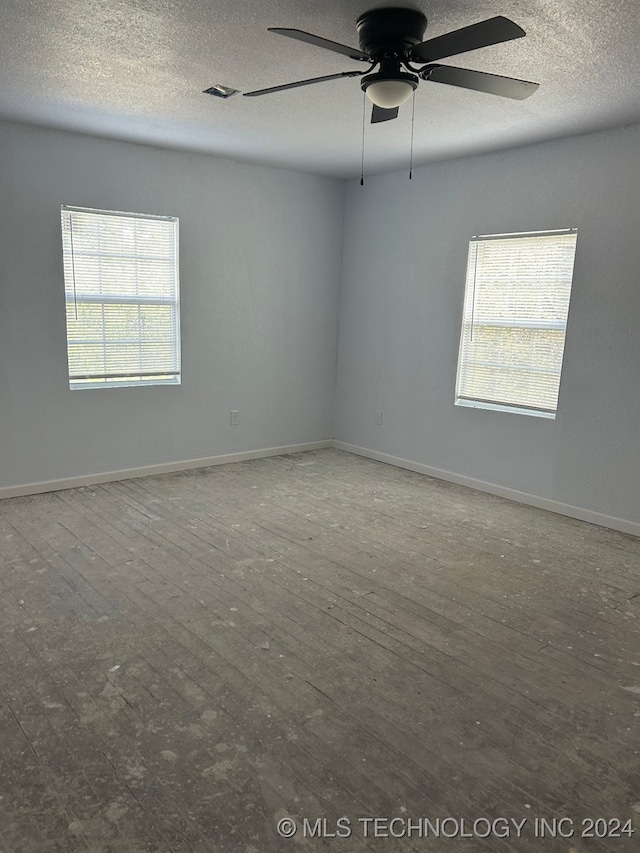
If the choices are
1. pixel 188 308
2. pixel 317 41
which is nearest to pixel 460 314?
pixel 188 308

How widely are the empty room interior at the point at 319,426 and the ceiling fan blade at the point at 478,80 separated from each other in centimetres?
2

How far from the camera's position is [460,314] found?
4.77 metres

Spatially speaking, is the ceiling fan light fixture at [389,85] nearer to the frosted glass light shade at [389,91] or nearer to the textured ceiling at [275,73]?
the frosted glass light shade at [389,91]

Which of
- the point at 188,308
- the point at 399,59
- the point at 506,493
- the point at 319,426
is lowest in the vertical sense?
the point at 506,493

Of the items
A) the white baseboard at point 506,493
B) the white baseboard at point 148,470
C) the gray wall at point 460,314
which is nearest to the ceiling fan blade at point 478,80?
the gray wall at point 460,314

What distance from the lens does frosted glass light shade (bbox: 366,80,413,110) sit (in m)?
2.28

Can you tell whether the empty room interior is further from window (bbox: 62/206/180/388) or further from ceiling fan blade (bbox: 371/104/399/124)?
ceiling fan blade (bbox: 371/104/399/124)

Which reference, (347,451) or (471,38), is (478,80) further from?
(347,451)

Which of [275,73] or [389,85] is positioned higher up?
[275,73]

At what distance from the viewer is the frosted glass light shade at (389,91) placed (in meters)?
2.28

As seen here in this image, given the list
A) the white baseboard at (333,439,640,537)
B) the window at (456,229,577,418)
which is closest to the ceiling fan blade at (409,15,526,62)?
the window at (456,229,577,418)

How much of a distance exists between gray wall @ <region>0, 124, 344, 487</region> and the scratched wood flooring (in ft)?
2.52

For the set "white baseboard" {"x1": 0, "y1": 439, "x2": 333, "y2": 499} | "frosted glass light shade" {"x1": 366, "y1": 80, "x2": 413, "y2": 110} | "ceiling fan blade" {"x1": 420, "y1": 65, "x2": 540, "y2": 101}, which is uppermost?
"ceiling fan blade" {"x1": 420, "y1": 65, "x2": 540, "y2": 101}

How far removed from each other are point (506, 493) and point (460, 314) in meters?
1.44
